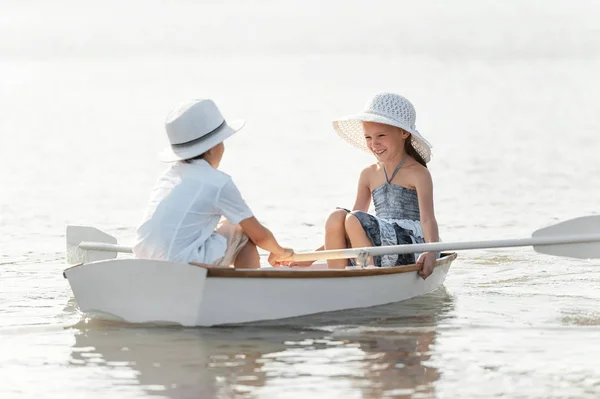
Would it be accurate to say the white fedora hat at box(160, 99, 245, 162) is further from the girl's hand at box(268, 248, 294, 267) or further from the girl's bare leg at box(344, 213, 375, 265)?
the girl's bare leg at box(344, 213, 375, 265)

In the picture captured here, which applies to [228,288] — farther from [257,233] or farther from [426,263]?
[426,263]

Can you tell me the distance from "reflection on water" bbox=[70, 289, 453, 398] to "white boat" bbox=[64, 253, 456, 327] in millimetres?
60

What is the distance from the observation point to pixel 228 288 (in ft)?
18.7

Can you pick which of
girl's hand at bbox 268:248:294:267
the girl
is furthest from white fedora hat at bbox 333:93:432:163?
girl's hand at bbox 268:248:294:267

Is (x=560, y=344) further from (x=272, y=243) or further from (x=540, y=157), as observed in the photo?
(x=540, y=157)

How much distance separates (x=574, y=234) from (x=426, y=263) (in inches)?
36.9

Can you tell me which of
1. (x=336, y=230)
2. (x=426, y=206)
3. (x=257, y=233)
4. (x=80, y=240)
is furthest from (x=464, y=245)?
(x=80, y=240)

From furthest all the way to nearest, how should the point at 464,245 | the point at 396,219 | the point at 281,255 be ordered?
the point at 396,219 → the point at 464,245 → the point at 281,255

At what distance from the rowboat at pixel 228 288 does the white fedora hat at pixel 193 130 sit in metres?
0.60

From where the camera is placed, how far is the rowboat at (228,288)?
18.4 feet

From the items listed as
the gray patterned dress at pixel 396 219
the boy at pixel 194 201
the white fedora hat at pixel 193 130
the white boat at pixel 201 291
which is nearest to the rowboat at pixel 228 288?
the white boat at pixel 201 291

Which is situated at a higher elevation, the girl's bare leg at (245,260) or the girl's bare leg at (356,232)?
the girl's bare leg at (356,232)

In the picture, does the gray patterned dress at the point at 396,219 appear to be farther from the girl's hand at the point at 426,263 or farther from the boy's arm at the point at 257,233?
the boy's arm at the point at 257,233

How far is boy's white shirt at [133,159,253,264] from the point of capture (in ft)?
18.8
